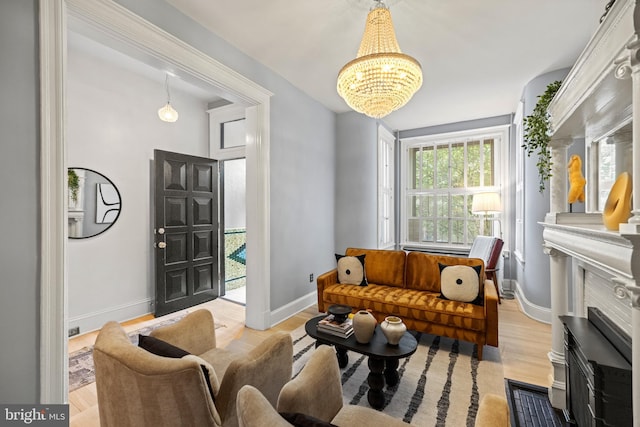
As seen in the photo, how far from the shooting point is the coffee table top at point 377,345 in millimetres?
1862

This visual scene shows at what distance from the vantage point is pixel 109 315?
10.5ft

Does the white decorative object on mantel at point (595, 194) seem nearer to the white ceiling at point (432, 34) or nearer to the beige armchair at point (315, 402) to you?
the beige armchair at point (315, 402)

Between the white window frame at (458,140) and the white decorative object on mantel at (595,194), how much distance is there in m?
2.92

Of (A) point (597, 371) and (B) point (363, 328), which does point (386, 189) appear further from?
(A) point (597, 371)

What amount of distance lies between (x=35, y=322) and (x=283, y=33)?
269 cm

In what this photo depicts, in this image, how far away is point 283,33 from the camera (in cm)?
254

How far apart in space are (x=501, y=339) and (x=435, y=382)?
1202 mm

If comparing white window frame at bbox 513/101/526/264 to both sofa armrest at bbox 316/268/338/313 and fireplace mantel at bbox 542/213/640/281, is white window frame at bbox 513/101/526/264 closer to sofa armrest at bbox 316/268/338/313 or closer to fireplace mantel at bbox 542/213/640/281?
fireplace mantel at bbox 542/213/640/281

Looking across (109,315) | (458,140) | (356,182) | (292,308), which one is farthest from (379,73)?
(458,140)

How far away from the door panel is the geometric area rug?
1828 millimetres

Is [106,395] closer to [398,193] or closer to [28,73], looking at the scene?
[28,73]

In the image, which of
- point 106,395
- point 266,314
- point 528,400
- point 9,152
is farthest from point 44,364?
point 528,400

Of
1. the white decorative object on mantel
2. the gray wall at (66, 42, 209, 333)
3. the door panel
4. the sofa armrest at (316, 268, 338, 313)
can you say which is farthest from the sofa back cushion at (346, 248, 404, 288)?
the gray wall at (66, 42, 209, 333)

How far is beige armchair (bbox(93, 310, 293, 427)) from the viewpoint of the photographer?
1.01 metres
